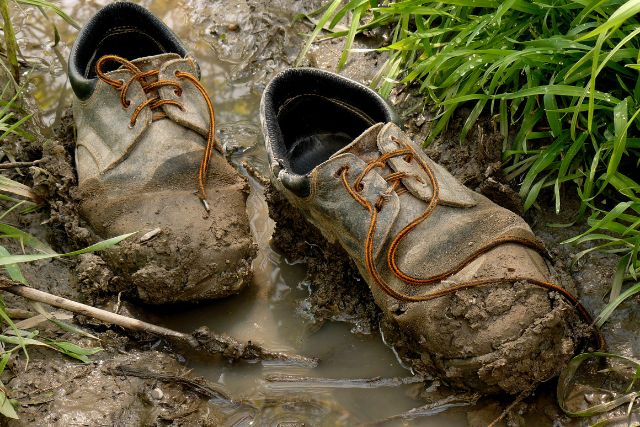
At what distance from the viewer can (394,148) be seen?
289cm

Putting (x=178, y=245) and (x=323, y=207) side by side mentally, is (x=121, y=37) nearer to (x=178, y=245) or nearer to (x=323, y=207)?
(x=178, y=245)

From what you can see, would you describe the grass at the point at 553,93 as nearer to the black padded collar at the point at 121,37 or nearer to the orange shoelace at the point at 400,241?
the orange shoelace at the point at 400,241

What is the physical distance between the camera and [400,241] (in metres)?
2.78

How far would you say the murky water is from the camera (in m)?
2.78

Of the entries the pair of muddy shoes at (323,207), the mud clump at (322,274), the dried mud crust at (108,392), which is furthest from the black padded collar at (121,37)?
the dried mud crust at (108,392)

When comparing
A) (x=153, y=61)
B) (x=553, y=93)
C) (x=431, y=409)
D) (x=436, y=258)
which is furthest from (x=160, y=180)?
(x=553, y=93)

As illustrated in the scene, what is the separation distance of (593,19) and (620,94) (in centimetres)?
34

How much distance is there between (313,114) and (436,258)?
93 centimetres

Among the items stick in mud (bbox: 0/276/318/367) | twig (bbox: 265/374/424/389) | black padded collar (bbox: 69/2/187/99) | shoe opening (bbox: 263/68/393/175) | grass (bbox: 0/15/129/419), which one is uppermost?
black padded collar (bbox: 69/2/187/99)

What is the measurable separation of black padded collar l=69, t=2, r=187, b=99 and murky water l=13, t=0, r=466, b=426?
1.82 feet

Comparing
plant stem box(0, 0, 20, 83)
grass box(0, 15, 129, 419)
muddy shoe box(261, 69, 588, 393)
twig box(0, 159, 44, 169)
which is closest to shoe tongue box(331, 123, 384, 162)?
muddy shoe box(261, 69, 588, 393)

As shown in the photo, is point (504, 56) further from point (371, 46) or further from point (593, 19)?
A: point (371, 46)

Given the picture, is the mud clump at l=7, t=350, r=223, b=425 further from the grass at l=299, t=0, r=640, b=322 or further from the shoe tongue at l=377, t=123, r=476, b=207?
the grass at l=299, t=0, r=640, b=322

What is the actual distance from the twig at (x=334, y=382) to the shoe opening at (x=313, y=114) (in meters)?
0.79
